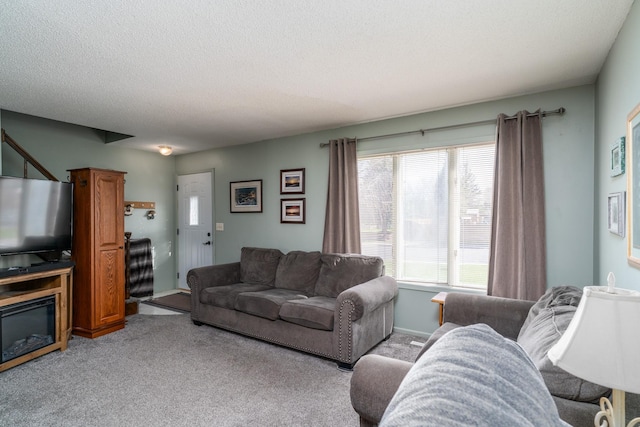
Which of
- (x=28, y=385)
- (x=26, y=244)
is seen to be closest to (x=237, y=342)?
(x=28, y=385)

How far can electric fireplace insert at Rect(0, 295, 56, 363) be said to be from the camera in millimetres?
2844

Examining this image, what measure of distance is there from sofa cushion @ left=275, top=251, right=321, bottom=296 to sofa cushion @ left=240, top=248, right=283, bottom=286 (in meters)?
0.13

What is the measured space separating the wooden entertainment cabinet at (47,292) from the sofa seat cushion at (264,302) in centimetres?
167

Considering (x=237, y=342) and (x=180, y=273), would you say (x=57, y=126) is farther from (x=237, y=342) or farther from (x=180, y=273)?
(x=237, y=342)

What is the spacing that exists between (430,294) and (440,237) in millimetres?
626

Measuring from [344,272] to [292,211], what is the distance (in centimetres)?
132

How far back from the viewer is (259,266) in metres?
4.37

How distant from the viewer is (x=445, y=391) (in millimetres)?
576

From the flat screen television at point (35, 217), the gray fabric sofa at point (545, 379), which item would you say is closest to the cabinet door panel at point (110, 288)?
the flat screen television at point (35, 217)

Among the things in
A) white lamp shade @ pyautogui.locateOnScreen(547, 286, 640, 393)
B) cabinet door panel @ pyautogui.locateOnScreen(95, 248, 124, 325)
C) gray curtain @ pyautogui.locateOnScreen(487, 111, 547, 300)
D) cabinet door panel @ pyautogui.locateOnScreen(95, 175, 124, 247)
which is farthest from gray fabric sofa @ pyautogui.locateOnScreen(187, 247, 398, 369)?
white lamp shade @ pyautogui.locateOnScreen(547, 286, 640, 393)

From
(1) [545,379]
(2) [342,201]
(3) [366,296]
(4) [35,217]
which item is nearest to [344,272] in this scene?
(3) [366,296]

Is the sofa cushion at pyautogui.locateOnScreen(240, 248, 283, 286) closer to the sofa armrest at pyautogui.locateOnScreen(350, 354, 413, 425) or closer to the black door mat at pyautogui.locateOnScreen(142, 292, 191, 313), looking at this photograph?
the black door mat at pyautogui.locateOnScreen(142, 292, 191, 313)

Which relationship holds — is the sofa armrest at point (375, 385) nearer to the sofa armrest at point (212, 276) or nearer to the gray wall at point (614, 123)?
the gray wall at point (614, 123)

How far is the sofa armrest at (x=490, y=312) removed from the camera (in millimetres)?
2504
